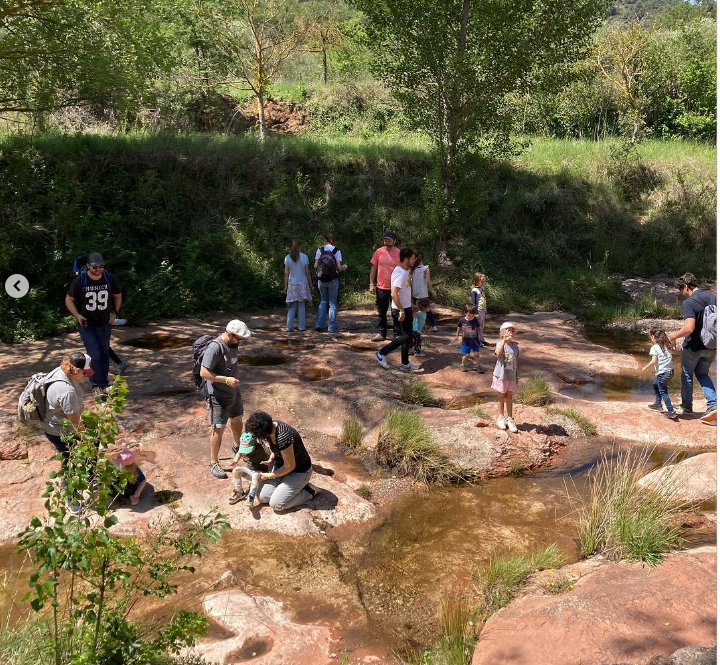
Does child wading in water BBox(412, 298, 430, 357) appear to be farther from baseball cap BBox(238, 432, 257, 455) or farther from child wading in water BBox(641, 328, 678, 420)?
baseball cap BBox(238, 432, 257, 455)

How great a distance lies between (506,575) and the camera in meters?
5.20

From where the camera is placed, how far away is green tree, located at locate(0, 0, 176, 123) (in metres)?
11.9

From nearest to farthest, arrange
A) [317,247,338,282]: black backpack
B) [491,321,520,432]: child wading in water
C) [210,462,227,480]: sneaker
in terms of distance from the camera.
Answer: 1. [210,462,227,480]: sneaker
2. [491,321,520,432]: child wading in water
3. [317,247,338,282]: black backpack

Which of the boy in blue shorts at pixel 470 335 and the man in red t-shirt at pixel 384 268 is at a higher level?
the man in red t-shirt at pixel 384 268

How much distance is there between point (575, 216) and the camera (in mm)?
18172

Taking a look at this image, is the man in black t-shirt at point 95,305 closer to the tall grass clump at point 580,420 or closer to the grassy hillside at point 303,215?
the grassy hillside at point 303,215

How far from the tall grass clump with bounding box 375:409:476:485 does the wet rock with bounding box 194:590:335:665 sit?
7.98 ft

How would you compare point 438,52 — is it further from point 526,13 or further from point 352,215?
point 352,215

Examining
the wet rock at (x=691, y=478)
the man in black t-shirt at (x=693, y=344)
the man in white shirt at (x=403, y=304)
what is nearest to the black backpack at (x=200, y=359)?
the man in white shirt at (x=403, y=304)

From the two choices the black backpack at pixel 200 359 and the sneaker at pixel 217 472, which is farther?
the sneaker at pixel 217 472

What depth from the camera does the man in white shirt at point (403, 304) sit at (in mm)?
9328

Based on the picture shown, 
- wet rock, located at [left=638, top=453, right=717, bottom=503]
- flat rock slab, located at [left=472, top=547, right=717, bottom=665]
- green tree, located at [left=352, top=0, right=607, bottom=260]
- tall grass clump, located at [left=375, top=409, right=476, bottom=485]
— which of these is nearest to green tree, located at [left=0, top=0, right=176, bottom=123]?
green tree, located at [left=352, top=0, right=607, bottom=260]

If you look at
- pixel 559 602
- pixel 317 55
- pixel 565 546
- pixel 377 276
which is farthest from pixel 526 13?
pixel 317 55

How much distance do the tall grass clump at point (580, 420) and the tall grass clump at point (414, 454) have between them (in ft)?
6.02
